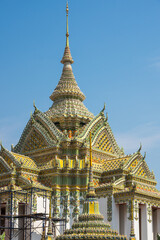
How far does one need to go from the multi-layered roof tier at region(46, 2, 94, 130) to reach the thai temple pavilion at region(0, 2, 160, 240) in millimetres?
90

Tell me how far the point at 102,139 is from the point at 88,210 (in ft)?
74.1

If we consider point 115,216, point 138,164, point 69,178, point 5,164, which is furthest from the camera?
point 138,164

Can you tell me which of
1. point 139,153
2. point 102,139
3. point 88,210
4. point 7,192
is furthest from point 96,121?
point 88,210

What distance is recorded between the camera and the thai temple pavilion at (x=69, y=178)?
3334cm

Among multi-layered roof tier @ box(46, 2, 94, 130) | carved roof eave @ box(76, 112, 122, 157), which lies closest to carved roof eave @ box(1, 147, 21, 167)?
carved roof eave @ box(76, 112, 122, 157)

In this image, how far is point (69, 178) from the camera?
1406 inches

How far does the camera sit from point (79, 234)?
52.9ft

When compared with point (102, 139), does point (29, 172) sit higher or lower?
lower

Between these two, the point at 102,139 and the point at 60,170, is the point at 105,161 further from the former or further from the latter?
the point at 60,170

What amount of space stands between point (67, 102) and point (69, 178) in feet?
28.4

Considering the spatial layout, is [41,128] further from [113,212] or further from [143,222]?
[143,222]

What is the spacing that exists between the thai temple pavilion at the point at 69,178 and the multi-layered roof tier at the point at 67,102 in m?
0.09

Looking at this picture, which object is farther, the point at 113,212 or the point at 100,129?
the point at 100,129

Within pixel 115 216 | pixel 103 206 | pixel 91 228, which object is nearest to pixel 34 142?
pixel 103 206
